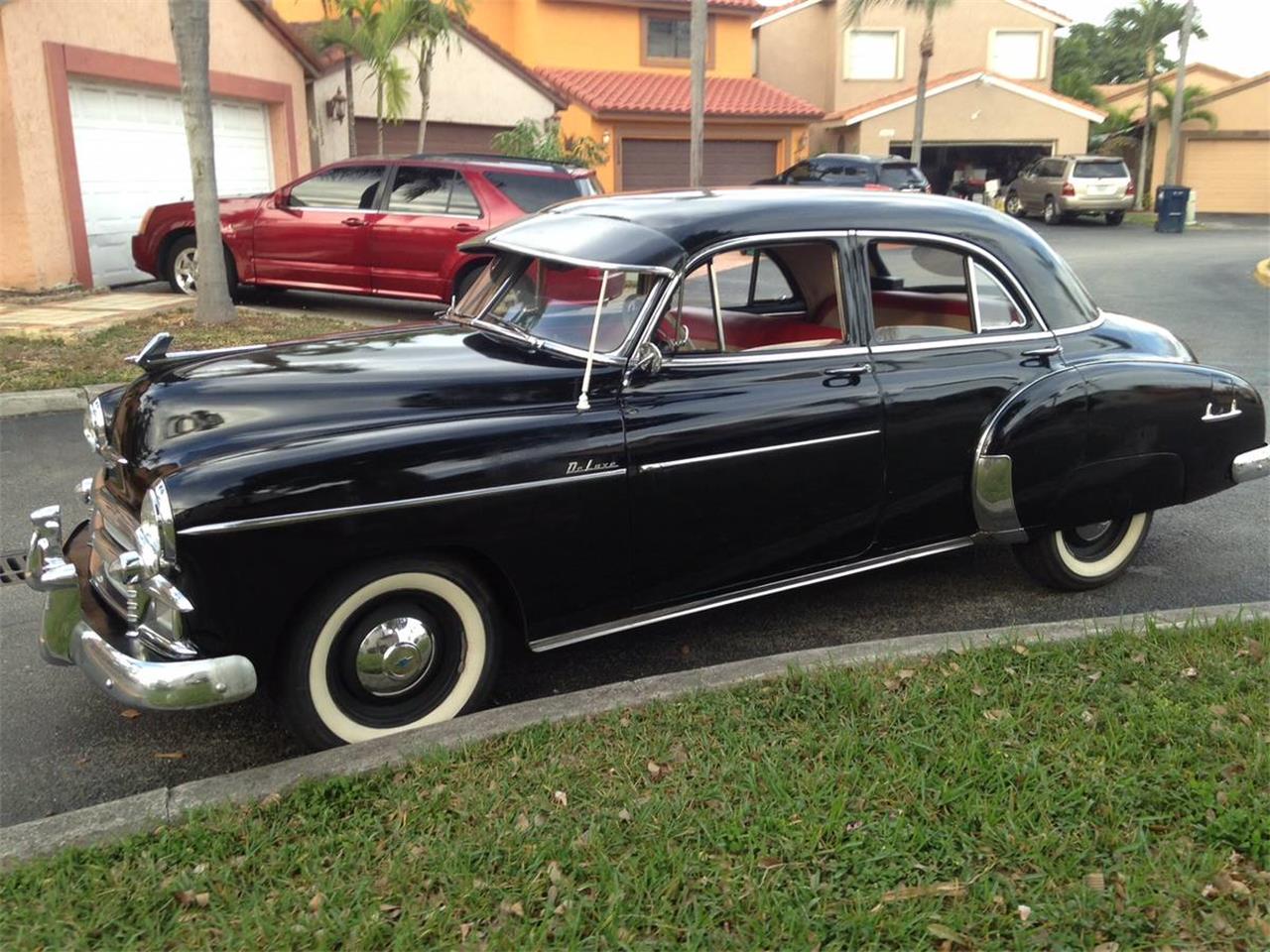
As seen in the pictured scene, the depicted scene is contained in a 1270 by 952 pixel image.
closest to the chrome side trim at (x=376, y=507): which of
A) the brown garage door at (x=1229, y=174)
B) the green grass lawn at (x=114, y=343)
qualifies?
the green grass lawn at (x=114, y=343)

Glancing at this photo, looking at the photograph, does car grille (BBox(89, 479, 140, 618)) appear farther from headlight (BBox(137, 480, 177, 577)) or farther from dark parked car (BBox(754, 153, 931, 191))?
dark parked car (BBox(754, 153, 931, 191))

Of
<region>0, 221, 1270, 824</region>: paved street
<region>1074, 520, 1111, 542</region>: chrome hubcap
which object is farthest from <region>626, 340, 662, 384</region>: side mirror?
<region>1074, 520, 1111, 542</region>: chrome hubcap

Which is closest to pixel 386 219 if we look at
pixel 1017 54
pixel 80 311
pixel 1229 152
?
pixel 80 311

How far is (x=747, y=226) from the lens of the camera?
13.4ft

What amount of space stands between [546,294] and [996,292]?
182 cm

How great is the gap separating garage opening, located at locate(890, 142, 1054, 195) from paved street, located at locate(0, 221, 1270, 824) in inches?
1258

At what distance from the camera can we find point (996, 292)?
452 centimetres

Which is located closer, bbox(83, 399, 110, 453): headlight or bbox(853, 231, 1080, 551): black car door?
bbox(83, 399, 110, 453): headlight

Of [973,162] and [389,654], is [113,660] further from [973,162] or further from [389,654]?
[973,162]

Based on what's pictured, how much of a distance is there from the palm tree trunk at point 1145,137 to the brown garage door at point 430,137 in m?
24.6

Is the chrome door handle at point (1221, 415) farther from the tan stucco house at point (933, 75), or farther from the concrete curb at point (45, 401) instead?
the tan stucco house at point (933, 75)

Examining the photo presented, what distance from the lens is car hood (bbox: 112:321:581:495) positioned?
3.27m

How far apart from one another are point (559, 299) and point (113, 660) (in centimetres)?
194

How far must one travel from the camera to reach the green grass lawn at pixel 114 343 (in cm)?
816
